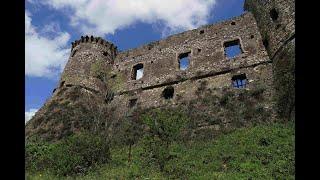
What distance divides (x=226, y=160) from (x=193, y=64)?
31.7 ft

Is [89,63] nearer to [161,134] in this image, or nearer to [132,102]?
[132,102]

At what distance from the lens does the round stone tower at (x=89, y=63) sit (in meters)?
23.6

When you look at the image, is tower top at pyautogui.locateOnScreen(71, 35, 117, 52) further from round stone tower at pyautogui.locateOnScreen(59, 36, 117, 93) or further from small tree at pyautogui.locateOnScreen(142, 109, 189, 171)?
small tree at pyautogui.locateOnScreen(142, 109, 189, 171)

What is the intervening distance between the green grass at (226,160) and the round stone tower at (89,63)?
9.36 meters

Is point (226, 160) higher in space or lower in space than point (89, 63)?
lower

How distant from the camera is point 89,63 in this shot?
24484 millimetres

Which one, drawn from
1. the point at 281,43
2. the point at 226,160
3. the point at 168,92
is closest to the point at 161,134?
the point at 226,160

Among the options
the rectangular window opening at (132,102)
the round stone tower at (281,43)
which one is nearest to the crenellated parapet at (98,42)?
the rectangular window opening at (132,102)

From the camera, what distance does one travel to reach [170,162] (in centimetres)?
1295

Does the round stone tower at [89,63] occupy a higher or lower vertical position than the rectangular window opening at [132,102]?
higher

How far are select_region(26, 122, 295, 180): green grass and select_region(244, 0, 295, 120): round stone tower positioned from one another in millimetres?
1473

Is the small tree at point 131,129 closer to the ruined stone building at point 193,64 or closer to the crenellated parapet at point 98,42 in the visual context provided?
the ruined stone building at point 193,64
